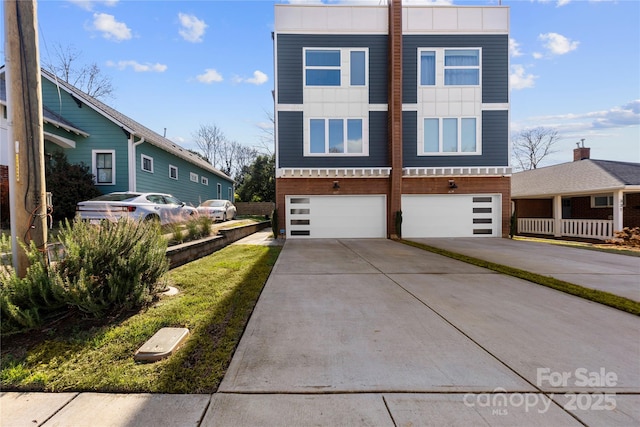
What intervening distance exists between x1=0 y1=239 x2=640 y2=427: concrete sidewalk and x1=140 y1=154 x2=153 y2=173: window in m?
11.5

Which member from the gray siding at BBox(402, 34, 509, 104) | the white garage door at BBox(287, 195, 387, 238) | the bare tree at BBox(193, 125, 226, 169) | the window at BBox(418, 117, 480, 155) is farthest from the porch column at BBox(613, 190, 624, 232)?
the bare tree at BBox(193, 125, 226, 169)

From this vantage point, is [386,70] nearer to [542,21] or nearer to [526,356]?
[542,21]

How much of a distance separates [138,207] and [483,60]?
1393cm

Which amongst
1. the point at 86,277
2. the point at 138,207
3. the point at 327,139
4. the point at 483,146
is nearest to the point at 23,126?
the point at 86,277

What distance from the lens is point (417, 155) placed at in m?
12.2

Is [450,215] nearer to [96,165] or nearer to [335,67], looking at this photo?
[335,67]

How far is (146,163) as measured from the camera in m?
13.2

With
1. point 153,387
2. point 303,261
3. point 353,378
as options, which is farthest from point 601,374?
point 303,261

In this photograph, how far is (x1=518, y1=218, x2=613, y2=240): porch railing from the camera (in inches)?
531

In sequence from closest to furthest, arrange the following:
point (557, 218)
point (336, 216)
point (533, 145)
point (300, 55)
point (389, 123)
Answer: point (300, 55) < point (389, 123) < point (336, 216) < point (557, 218) < point (533, 145)

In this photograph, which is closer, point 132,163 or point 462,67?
point 132,163

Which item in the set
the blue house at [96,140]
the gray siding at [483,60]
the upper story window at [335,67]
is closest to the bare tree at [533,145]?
Result: the gray siding at [483,60]

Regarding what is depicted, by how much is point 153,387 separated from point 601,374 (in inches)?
138

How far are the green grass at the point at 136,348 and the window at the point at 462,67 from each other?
12.4 metres
